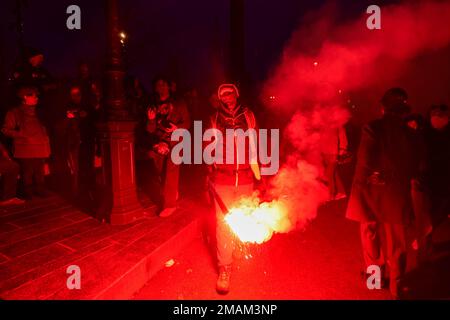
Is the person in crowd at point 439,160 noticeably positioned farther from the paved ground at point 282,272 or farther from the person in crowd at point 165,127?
the person in crowd at point 165,127

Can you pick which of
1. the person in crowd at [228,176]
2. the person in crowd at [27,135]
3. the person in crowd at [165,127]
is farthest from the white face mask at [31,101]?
the person in crowd at [228,176]

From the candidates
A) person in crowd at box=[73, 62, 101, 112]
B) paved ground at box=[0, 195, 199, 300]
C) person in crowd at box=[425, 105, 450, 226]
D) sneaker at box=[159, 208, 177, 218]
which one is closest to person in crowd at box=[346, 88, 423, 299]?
person in crowd at box=[425, 105, 450, 226]

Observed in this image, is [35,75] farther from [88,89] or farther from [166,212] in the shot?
[166,212]

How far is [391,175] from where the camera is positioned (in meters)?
3.75

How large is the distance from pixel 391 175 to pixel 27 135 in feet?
22.3

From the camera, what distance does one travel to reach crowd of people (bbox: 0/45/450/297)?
3.76 metres

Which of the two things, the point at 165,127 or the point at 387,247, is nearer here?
the point at 387,247

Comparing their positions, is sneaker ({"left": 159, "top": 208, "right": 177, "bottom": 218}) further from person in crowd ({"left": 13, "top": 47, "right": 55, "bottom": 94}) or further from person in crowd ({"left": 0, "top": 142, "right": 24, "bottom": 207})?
person in crowd ({"left": 13, "top": 47, "right": 55, "bottom": 94})

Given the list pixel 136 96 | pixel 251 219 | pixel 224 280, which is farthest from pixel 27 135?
pixel 224 280

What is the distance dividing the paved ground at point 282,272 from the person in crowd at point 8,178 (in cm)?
412

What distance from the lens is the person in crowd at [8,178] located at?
20.9ft

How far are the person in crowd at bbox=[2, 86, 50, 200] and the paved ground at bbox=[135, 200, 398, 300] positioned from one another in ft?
13.4

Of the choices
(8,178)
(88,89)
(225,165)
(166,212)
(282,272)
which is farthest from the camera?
(88,89)
